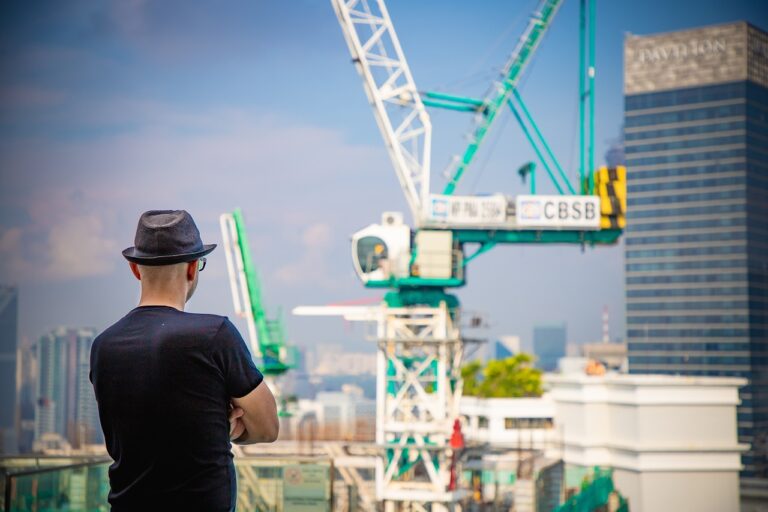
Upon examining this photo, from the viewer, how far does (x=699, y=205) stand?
98625 mm

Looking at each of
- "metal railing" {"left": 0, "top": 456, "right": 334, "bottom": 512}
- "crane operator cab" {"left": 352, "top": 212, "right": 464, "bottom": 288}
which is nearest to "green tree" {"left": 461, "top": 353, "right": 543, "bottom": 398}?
"crane operator cab" {"left": 352, "top": 212, "right": 464, "bottom": 288}

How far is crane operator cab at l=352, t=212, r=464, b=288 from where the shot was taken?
29.0 meters

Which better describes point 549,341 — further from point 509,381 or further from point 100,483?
point 100,483

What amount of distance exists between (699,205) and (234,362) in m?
100

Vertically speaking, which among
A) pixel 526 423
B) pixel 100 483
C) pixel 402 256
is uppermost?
pixel 402 256

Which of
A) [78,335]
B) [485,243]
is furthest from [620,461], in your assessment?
[78,335]

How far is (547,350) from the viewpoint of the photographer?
189625 millimetres

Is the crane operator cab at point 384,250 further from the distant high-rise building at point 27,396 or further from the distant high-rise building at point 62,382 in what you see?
the distant high-rise building at point 27,396

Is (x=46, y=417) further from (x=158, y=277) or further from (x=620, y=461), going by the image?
(x=158, y=277)

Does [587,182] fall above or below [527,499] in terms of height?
above

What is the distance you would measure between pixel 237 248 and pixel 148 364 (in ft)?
159

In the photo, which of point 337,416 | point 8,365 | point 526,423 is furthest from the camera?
point 337,416

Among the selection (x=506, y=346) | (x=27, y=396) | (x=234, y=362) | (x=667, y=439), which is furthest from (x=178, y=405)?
(x=506, y=346)

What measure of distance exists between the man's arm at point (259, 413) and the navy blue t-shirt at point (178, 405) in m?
0.02
